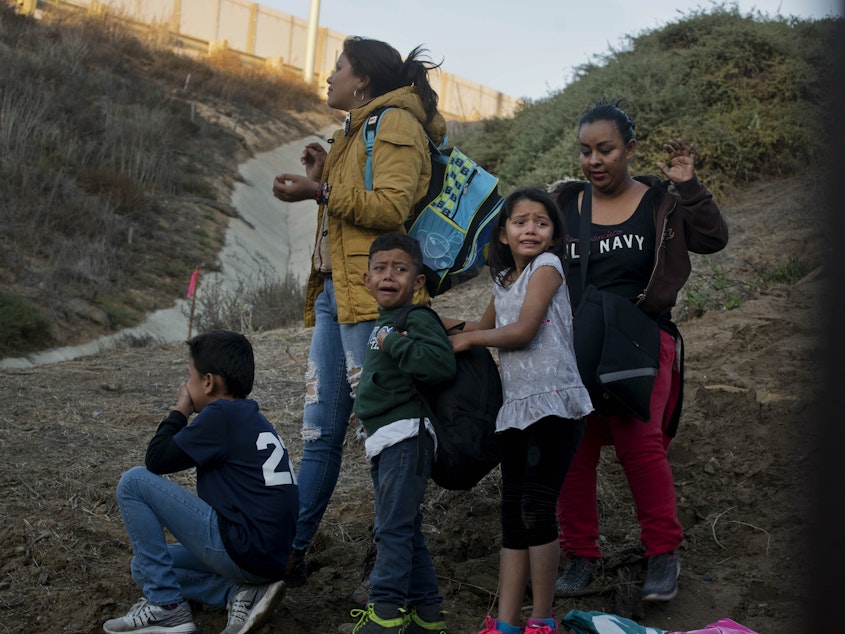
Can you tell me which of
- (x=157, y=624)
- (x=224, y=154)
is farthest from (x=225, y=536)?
(x=224, y=154)

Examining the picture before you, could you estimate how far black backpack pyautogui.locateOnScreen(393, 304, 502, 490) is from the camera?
3.30 meters

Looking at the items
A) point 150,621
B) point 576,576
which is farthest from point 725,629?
point 150,621

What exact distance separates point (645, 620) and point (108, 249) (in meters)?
12.5

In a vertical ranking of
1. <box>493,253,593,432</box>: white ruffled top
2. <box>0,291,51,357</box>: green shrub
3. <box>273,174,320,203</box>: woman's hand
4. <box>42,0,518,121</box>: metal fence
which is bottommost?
<box>0,291,51,357</box>: green shrub

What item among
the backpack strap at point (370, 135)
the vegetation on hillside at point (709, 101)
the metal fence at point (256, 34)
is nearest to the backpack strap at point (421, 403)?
the backpack strap at point (370, 135)

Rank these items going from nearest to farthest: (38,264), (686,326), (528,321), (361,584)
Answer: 1. (528,321)
2. (361,584)
3. (686,326)
4. (38,264)

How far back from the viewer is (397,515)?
10.6 ft

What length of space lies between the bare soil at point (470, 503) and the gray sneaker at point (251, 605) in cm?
14

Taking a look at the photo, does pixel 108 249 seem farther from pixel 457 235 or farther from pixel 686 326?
pixel 457 235

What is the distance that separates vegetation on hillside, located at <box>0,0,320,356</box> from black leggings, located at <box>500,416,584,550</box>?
8355 millimetres

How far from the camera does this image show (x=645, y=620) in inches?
146

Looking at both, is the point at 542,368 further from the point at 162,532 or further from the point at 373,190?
the point at 162,532

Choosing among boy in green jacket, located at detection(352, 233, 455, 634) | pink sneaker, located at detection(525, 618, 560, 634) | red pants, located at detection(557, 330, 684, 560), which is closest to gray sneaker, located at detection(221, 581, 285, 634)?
boy in green jacket, located at detection(352, 233, 455, 634)

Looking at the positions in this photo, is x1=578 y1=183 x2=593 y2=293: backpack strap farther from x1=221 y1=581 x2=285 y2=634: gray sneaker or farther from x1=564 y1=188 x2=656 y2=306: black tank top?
x1=221 y1=581 x2=285 y2=634: gray sneaker
